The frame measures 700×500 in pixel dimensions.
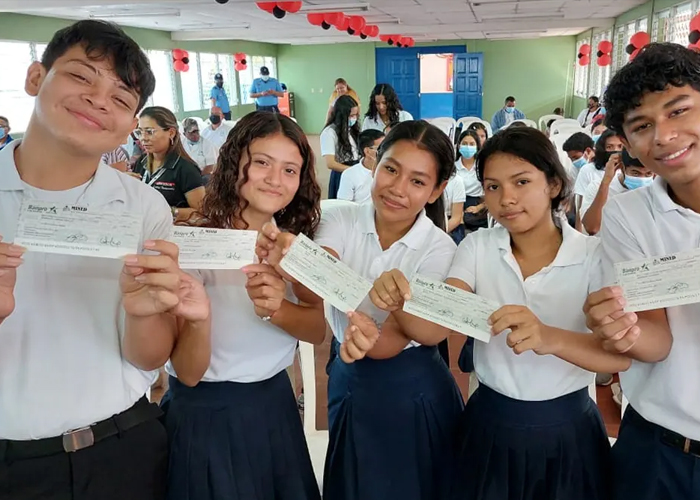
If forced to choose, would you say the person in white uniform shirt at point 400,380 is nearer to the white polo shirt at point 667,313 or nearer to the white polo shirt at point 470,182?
the white polo shirt at point 667,313

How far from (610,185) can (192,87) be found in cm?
1182

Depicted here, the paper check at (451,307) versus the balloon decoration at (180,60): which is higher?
the balloon decoration at (180,60)

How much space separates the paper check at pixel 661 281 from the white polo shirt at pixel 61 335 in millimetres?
960

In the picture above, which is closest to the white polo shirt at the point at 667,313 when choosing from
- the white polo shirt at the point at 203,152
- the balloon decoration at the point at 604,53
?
the white polo shirt at the point at 203,152

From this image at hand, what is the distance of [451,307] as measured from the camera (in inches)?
44.8

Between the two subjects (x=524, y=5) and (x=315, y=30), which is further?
(x=315, y=30)

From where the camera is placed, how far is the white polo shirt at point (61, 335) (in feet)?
3.40

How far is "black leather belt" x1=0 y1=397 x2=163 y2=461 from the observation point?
104 centimetres

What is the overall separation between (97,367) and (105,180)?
374 millimetres

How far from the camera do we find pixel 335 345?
1.66m

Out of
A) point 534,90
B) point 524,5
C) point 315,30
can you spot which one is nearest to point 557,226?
point 524,5

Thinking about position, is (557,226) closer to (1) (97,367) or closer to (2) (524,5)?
(1) (97,367)

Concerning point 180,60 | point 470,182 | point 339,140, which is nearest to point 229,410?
point 470,182

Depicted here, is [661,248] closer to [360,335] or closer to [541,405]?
[541,405]
